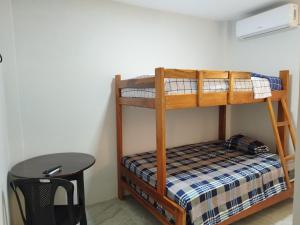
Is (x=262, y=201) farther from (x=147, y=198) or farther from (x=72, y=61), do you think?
(x=72, y=61)

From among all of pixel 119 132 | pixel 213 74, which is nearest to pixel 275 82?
pixel 213 74

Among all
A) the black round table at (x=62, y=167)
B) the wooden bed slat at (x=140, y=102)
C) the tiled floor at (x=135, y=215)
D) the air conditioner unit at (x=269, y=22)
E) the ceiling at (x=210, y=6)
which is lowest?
the tiled floor at (x=135, y=215)

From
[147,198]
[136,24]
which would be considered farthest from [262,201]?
[136,24]

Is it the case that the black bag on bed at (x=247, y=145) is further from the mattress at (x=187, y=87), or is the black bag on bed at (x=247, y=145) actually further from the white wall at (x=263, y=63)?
the mattress at (x=187, y=87)

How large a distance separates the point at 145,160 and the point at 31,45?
5.52 feet

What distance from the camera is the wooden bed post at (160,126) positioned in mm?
1773

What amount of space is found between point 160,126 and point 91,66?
114 centimetres

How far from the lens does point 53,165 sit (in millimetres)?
1946

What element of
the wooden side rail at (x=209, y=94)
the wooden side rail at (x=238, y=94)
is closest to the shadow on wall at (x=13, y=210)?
the wooden side rail at (x=209, y=94)

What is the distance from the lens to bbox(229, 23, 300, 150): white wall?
8.81 ft

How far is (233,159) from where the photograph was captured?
2.59 meters

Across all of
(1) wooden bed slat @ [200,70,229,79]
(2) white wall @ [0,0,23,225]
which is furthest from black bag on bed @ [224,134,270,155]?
(2) white wall @ [0,0,23,225]

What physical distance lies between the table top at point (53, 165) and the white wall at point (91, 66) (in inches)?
7.1

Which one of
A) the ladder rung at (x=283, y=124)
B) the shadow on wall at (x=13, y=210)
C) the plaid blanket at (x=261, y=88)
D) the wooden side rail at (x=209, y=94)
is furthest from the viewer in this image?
the ladder rung at (x=283, y=124)
